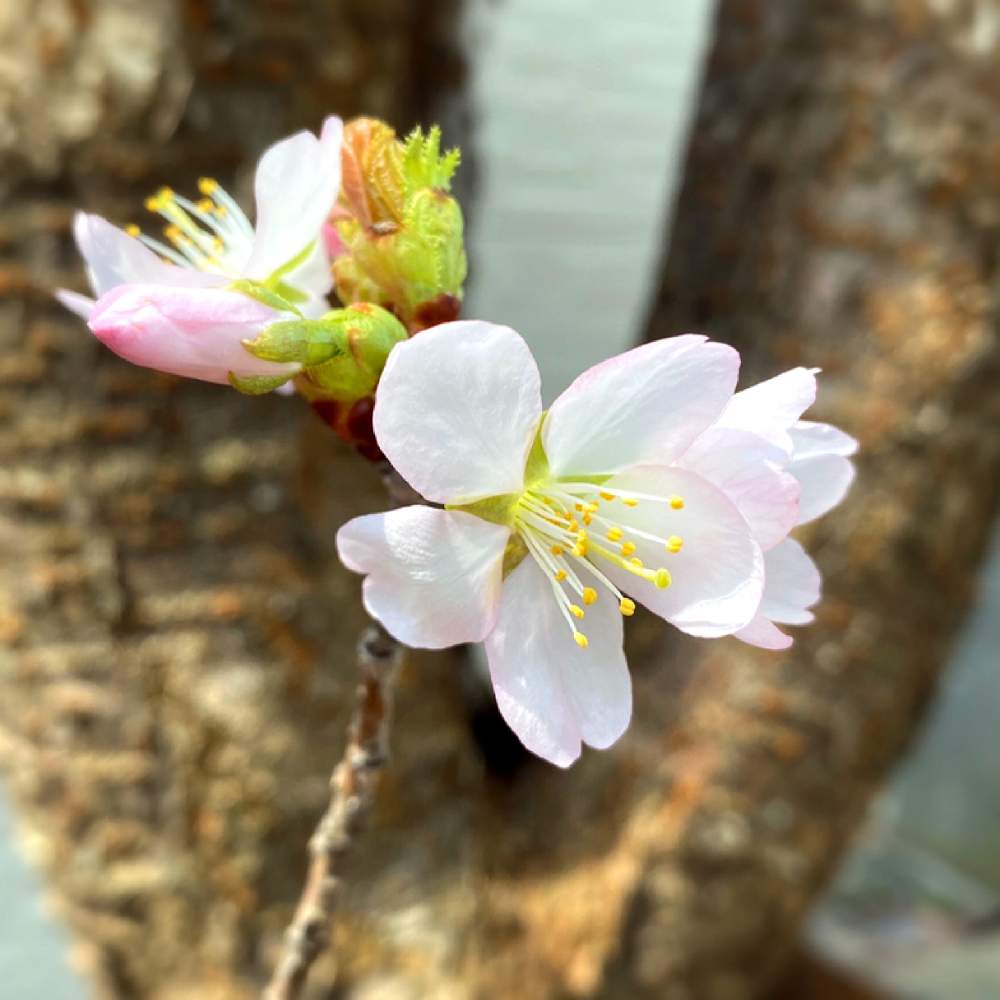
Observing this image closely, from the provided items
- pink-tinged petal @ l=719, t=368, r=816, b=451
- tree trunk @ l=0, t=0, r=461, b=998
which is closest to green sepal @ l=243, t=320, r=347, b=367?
pink-tinged petal @ l=719, t=368, r=816, b=451

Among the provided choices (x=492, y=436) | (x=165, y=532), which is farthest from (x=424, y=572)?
(x=165, y=532)

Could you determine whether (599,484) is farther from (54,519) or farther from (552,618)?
(54,519)

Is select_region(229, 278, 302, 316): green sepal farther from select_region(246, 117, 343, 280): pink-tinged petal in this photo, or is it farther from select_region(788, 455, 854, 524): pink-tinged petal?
select_region(788, 455, 854, 524): pink-tinged petal

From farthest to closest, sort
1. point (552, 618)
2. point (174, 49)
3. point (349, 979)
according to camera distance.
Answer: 1. point (349, 979)
2. point (174, 49)
3. point (552, 618)

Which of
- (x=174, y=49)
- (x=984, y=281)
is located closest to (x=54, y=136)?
(x=174, y=49)

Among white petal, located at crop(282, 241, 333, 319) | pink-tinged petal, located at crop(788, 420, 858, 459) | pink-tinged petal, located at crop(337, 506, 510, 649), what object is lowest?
pink-tinged petal, located at crop(337, 506, 510, 649)

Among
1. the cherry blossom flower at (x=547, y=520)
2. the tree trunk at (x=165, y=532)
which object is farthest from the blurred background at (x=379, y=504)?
the cherry blossom flower at (x=547, y=520)

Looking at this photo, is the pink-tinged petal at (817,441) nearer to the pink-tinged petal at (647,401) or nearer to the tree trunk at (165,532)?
the pink-tinged petal at (647,401)

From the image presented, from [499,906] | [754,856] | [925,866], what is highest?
[754,856]
